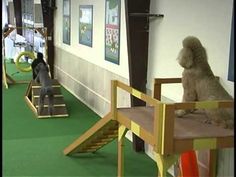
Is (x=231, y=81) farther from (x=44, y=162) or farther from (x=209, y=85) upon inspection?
(x=44, y=162)

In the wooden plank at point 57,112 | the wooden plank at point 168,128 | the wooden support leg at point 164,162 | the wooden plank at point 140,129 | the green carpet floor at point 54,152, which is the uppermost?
the wooden plank at point 168,128

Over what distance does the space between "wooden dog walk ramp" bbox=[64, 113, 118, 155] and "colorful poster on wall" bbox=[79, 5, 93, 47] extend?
325 centimetres

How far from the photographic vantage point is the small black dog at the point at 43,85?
23.7 feet

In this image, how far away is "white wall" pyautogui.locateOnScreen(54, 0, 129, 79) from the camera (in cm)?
635

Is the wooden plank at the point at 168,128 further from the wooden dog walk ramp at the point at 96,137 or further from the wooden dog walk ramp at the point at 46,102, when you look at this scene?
the wooden dog walk ramp at the point at 46,102

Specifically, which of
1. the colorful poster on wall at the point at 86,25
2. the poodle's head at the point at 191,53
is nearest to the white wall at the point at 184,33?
the poodle's head at the point at 191,53

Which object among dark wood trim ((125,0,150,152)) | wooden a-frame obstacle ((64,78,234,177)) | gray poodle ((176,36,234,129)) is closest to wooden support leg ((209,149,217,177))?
wooden a-frame obstacle ((64,78,234,177))

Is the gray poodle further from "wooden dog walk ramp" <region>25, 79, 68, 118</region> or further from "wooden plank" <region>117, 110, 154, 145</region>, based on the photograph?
"wooden dog walk ramp" <region>25, 79, 68, 118</region>

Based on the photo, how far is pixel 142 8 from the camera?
202 inches

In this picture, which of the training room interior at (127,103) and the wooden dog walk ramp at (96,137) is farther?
the wooden dog walk ramp at (96,137)

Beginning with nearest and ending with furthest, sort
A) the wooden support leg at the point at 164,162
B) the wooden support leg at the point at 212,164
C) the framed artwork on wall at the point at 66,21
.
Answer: the wooden support leg at the point at 164,162 < the wooden support leg at the point at 212,164 < the framed artwork on wall at the point at 66,21

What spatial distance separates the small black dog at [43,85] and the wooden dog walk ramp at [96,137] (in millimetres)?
2047

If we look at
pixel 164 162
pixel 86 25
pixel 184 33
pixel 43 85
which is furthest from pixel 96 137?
pixel 86 25

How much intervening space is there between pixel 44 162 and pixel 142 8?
2355 mm
